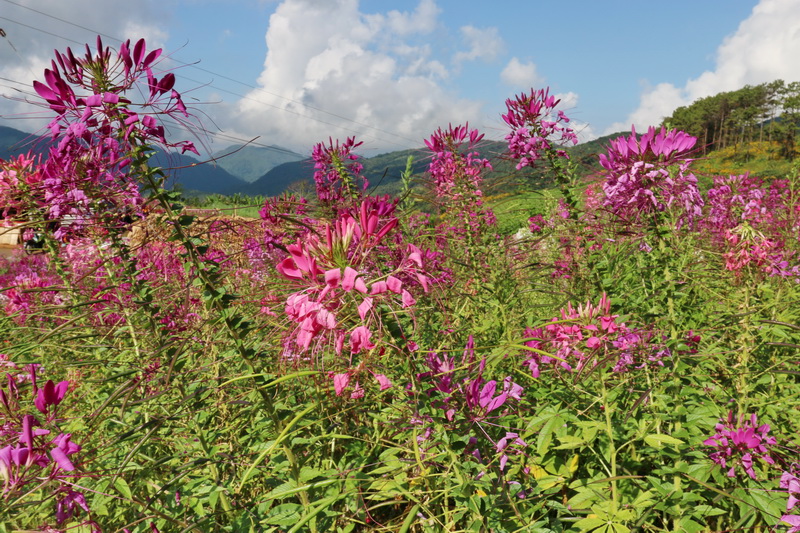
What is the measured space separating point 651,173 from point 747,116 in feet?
211

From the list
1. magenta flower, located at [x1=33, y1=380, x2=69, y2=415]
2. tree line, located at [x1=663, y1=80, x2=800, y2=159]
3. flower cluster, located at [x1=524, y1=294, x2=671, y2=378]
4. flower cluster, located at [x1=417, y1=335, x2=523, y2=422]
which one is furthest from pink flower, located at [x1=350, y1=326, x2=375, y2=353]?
tree line, located at [x1=663, y1=80, x2=800, y2=159]

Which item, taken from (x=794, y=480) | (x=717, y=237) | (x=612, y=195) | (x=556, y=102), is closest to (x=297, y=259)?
(x=612, y=195)

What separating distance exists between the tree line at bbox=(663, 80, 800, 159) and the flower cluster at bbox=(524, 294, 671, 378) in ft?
176

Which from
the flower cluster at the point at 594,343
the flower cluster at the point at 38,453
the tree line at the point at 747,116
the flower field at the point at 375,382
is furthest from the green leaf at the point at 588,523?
the tree line at the point at 747,116

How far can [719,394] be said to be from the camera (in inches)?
86.4

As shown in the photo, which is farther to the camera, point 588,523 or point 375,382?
point 375,382

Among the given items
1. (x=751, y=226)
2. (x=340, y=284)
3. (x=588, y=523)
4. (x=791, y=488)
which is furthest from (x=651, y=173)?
(x=751, y=226)

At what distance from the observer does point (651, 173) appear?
183 cm

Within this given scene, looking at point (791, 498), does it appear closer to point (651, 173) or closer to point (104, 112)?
point (651, 173)

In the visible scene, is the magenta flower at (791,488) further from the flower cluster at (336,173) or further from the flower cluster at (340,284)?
the flower cluster at (336,173)

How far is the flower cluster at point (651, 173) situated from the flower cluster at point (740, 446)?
0.93 meters

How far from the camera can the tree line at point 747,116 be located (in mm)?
45000

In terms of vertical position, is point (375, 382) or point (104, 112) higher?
point (104, 112)

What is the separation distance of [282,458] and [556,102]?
2.50 metres
